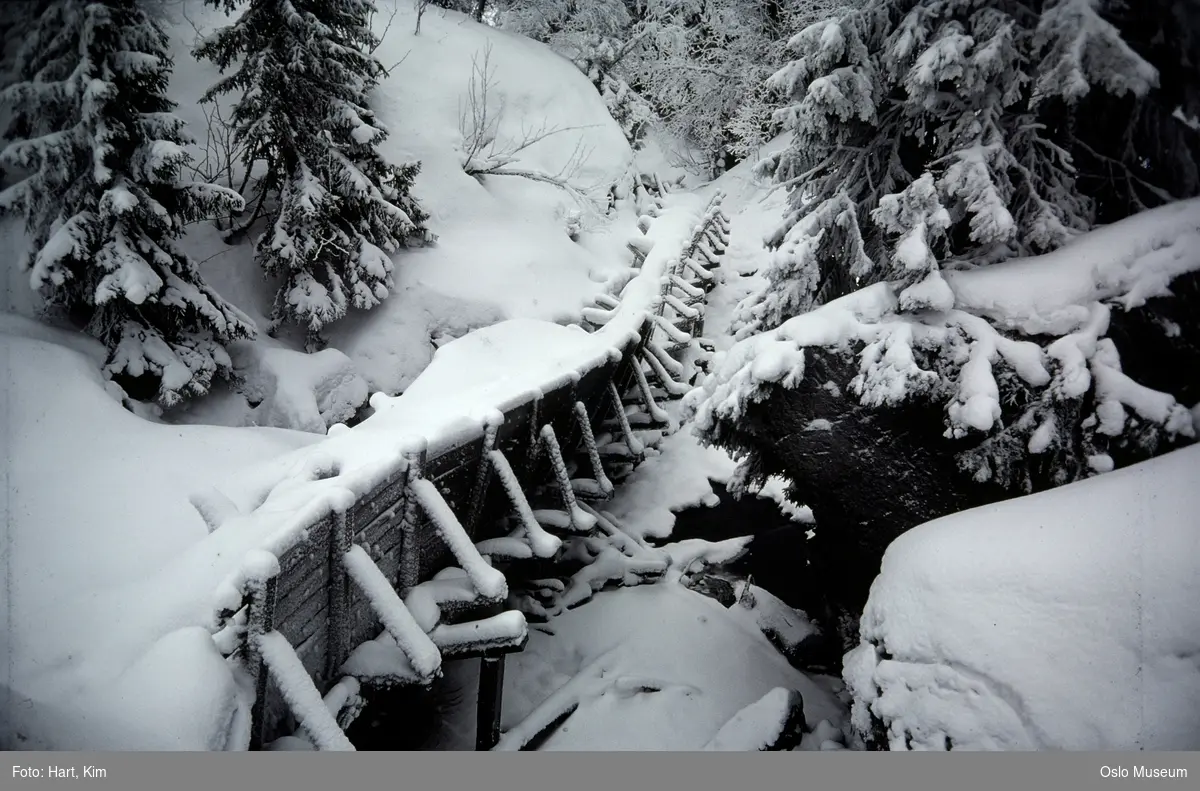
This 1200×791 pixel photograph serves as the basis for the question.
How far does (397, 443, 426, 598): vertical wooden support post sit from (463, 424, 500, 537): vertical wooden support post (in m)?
0.65

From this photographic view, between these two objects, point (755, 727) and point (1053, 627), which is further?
point (755, 727)

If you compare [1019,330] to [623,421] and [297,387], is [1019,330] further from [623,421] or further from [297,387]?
[297,387]

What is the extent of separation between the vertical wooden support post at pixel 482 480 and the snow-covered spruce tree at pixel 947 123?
2.83 meters

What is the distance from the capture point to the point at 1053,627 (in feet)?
8.53

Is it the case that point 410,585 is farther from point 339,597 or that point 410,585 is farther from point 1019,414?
point 1019,414

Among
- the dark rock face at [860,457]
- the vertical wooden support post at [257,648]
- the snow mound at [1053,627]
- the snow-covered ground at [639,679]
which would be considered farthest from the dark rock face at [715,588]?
the vertical wooden support post at [257,648]

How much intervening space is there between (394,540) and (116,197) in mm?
3571

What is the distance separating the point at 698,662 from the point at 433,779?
2.81 meters

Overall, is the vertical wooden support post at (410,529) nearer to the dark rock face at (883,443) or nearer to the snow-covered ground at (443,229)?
the dark rock face at (883,443)

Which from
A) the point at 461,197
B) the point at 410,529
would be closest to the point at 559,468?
the point at 410,529

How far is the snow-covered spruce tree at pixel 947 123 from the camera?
3371 mm

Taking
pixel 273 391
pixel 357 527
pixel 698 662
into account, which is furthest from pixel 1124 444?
pixel 273 391

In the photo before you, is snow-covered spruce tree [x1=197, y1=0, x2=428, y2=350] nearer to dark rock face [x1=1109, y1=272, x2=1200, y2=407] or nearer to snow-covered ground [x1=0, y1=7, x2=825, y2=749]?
snow-covered ground [x1=0, y1=7, x2=825, y2=749]

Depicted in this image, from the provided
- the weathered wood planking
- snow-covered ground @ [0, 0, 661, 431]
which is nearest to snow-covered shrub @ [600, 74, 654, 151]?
snow-covered ground @ [0, 0, 661, 431]
